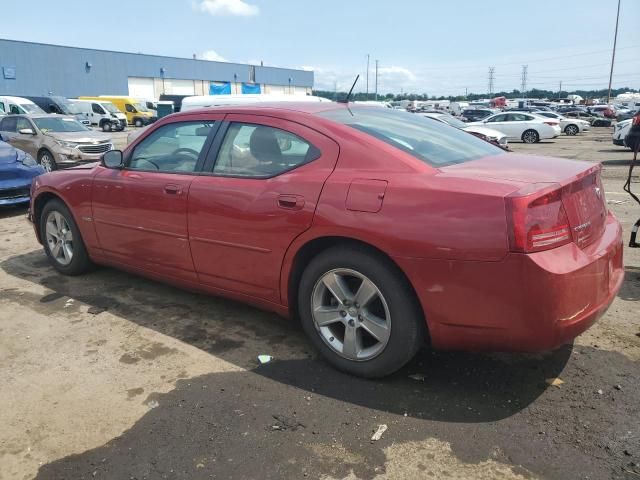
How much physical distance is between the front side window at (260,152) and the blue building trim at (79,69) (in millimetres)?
48139

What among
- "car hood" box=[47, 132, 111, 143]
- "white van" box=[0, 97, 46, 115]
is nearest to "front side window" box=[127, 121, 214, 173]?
"car hood" box=[47, 132, 111, 143]

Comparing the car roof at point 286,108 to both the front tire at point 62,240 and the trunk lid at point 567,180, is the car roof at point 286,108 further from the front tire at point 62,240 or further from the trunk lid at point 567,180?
the front tire at point 62,240

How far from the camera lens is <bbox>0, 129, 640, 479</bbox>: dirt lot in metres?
2.42

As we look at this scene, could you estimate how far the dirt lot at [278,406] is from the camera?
7.95 ft

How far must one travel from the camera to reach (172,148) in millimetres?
4141

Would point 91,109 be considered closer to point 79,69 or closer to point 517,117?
point 79,69

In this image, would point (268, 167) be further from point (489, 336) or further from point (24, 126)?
point (24, 126)

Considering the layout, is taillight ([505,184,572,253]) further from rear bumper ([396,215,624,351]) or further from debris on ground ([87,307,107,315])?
debris on ground ([87,307,107,315])

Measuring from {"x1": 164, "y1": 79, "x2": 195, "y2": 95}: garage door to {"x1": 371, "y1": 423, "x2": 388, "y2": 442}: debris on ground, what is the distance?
64.4 meters

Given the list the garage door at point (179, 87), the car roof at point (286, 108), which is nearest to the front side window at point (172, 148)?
the car roof at point (286, 108)

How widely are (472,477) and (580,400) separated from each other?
3.06 ft

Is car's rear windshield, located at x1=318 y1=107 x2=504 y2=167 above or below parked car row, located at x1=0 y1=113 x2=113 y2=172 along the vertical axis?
above

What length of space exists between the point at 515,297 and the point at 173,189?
2448 mm

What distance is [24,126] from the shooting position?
44.5 feet
